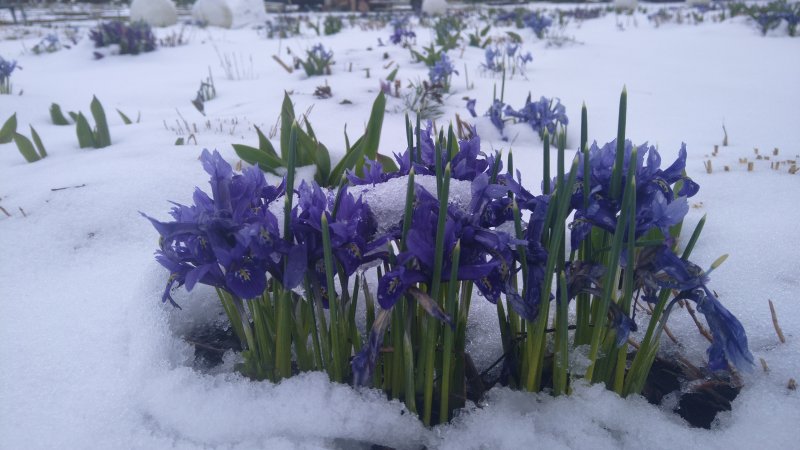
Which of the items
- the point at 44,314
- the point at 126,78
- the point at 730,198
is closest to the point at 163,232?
the point at 44,314

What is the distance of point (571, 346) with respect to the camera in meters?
1.22

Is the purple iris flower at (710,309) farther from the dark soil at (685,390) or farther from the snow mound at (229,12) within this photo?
the snow mound at (229,12)

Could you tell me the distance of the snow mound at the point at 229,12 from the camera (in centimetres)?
1277

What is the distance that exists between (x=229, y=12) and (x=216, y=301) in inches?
513

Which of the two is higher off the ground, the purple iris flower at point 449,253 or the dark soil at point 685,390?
the purple iris flower at point 449,253

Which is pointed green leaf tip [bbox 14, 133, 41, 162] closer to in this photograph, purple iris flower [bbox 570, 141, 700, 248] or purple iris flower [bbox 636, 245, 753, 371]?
purple iris flower [bbox 570, 141, 700, 248]

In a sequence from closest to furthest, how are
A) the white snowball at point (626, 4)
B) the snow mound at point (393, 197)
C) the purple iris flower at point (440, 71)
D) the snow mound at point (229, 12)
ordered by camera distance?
1. the snow mound at point (393, 197)
2. the purple iris flower at point (440, 71)
3. the snow mound at point (229, 12)
4. the white snowball at point (626, 4)

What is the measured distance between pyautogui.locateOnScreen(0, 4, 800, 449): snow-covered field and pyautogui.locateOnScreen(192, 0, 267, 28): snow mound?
9.57 m

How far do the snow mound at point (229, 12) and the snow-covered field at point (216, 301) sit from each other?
9.57 metres

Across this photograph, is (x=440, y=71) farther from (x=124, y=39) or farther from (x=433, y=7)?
(x=433, y=7)

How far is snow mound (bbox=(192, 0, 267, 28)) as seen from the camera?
41.9ft

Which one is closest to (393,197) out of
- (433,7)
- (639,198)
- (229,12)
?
(639,198)

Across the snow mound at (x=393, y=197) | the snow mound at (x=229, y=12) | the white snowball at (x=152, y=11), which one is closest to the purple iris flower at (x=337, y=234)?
the snow mound at (x=393, y=197)

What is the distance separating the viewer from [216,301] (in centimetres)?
152
